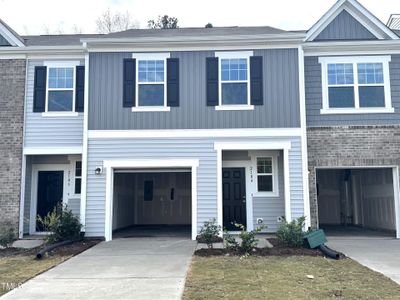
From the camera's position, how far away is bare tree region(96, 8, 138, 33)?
32.3 metres

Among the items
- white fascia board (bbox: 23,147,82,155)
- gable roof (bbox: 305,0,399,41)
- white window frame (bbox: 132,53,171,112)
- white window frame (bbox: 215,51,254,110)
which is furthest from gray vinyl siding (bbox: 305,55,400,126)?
white fascia board (bbox: 23,147,82,155)

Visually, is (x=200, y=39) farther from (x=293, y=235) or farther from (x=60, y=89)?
(x=293, y=235)

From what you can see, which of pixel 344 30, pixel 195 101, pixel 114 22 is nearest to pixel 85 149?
pixel 195 101

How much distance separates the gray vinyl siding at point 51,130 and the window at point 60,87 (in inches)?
13.0

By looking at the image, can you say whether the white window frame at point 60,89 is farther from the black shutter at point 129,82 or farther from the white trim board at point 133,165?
the white trim board at point 133,165

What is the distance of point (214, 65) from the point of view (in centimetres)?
1352

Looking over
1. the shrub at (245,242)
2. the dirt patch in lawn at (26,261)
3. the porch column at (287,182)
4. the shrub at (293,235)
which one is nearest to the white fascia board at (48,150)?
the dirt patch in lawn at (26,261)

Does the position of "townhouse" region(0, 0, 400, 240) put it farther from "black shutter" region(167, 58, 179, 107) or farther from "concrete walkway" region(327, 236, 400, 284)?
"concrete walkway" region(327, 236, 400, 284)

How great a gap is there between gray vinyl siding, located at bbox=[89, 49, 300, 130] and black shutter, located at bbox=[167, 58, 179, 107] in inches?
5.3

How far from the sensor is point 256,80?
1344cm

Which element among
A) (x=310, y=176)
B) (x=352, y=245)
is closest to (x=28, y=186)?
(x=310, y=176)

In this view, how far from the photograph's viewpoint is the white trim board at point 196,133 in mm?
13234

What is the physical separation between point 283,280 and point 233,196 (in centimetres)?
673

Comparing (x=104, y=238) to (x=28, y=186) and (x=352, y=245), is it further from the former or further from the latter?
(x=352, y=245)
